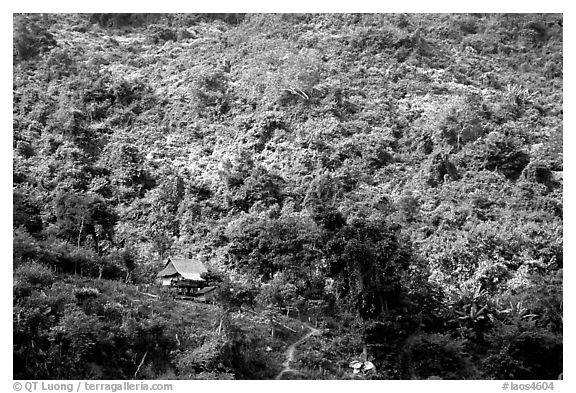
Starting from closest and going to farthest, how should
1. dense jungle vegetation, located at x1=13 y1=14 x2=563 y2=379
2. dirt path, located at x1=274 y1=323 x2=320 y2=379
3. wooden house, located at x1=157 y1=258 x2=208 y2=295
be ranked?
dirt path, located at x1=274 y1=323 x2=320 y2=379 → dense jungle vegetation, located at x1=13 y1=14 x2=563 y2=379 → wooden house, located at x1=157 y1=258 x2=208 y2=295

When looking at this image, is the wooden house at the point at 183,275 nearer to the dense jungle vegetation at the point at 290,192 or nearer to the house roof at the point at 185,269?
the house roof at the point at 185,269

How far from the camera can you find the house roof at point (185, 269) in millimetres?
19008

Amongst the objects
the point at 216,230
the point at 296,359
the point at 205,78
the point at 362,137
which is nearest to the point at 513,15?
the point at 362,137

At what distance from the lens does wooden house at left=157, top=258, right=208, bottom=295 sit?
18969 millimetres

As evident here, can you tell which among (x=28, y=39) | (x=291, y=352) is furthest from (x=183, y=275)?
(x=28, y=39)

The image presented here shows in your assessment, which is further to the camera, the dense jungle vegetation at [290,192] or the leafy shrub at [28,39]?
the leafy shrub at [28,39]

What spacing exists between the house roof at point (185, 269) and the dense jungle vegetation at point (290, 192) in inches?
33.6

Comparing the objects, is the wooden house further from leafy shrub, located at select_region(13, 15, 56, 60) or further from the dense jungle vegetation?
leafy shrub, located at select_region(13, 15, 56, 60)

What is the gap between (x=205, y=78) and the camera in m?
28.5

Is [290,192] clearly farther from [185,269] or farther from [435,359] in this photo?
[435,359]

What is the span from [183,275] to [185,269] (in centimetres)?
31

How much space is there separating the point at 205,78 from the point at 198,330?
15.0m

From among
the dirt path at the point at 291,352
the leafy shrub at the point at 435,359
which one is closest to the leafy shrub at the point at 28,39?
the dirt path at the point at 291,352

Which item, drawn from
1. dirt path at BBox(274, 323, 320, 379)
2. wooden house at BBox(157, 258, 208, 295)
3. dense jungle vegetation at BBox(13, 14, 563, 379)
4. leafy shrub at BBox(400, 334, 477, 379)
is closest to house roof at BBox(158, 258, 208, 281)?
wooden house at BBox(157, 258, 208, 295)
